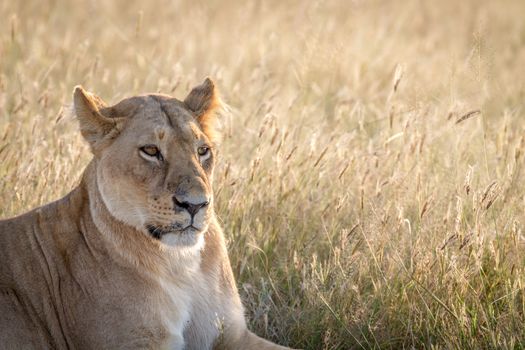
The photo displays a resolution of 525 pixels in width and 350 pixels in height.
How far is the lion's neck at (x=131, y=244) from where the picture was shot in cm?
440

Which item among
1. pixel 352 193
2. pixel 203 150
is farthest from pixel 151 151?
pixel 352 193

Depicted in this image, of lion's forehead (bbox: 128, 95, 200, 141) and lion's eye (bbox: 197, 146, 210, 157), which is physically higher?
lion's forehead (bbox: 128, 95, 200, 141)

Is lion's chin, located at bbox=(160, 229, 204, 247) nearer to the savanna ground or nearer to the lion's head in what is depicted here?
the lion's head

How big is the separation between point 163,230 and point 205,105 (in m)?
0.76

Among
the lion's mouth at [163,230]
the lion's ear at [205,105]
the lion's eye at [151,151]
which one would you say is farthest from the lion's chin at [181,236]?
the lion's ear at [205,105]

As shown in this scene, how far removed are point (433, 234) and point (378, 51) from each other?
5313 mm

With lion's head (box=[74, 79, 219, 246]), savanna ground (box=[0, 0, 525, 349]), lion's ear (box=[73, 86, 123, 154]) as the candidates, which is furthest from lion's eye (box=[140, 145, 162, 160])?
savanna ground (box=[0, 0, 525, 349])

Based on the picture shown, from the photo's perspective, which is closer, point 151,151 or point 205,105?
point 151,151

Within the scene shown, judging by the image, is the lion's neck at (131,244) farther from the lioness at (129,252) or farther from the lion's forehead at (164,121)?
the lion's forehead at (164,121)

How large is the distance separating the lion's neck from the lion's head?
7 cm

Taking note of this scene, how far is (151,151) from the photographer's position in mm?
4348

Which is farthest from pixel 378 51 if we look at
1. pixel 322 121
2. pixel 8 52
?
pixel 8 52

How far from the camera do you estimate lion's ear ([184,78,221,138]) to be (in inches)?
186

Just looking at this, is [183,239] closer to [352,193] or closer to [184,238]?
[184,238]
